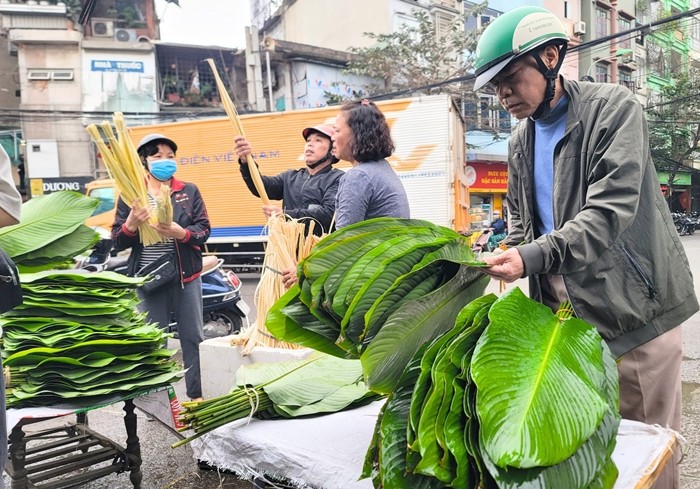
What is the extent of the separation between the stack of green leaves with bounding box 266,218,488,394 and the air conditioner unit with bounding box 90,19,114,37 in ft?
65.4

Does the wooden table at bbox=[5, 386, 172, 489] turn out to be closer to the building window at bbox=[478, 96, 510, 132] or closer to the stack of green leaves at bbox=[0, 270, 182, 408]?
the stack of green leaves at bbox=[0, 270, 182, 408]

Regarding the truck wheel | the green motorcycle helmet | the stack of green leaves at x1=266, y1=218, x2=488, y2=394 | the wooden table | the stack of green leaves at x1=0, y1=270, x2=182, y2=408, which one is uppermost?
the green motorcycle helmet

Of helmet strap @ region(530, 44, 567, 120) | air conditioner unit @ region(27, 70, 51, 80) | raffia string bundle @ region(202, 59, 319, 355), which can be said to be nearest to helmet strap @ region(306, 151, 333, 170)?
raffia string bundle @ region(202, 59, 319, 355)

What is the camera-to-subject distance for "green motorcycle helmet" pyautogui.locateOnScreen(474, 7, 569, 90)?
4.98 ft

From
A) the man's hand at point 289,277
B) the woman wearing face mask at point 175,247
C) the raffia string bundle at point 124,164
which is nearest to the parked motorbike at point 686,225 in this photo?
the woman wearing face mask at point 175,247

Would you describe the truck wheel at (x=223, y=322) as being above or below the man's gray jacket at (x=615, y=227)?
below

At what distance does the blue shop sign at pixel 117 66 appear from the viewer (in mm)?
17359

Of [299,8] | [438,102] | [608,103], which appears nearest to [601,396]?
[608,103]

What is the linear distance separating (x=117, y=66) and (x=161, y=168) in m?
15.9

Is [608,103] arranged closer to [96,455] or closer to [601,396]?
[601,396]

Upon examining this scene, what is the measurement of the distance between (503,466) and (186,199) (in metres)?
2.99

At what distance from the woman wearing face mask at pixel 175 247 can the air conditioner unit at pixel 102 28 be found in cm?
1747

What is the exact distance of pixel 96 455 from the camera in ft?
8.69

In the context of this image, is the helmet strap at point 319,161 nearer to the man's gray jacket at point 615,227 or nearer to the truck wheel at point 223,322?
the man's gray jacket at point 615,227
